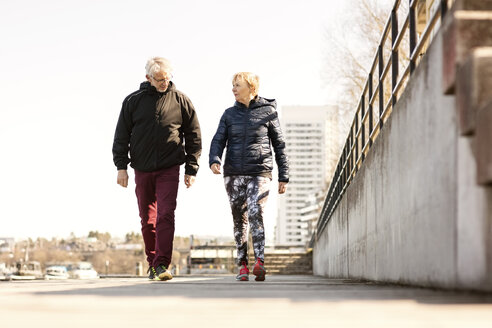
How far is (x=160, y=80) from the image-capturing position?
6.80 metres

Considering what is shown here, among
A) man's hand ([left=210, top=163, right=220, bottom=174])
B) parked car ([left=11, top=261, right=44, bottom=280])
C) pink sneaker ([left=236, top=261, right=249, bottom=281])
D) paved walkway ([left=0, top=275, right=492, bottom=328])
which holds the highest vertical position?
man's hand ([left=210, top=163, right=220, bottom=174])

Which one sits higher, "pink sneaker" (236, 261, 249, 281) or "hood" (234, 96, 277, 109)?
"hood" (234, 96, 277, 109)

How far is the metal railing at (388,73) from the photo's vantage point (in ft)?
17.0

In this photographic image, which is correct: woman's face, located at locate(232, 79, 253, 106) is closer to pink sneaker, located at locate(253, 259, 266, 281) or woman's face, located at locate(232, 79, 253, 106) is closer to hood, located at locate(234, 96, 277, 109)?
hood, located at locate(234, 96, 277, 109)

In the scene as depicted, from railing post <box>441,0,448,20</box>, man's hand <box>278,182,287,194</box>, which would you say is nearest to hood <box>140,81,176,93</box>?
man's hand <box>278,182,287,194</box>

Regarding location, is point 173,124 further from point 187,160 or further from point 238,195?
point 238,195

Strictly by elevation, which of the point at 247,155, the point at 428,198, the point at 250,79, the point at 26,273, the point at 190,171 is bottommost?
the point at 26,273

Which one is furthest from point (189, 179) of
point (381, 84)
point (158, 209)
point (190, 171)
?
point (381, 84)

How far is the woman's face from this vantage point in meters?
7.13

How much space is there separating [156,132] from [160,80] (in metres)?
0.46

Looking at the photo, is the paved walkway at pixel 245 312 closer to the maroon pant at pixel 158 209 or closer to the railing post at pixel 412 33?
the railing post at pixel 412 33

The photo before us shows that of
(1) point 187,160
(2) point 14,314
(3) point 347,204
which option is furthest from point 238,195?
(2) point 14,314

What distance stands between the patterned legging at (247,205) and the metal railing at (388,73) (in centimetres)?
129

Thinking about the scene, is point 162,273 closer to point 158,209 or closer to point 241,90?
point 158,209
